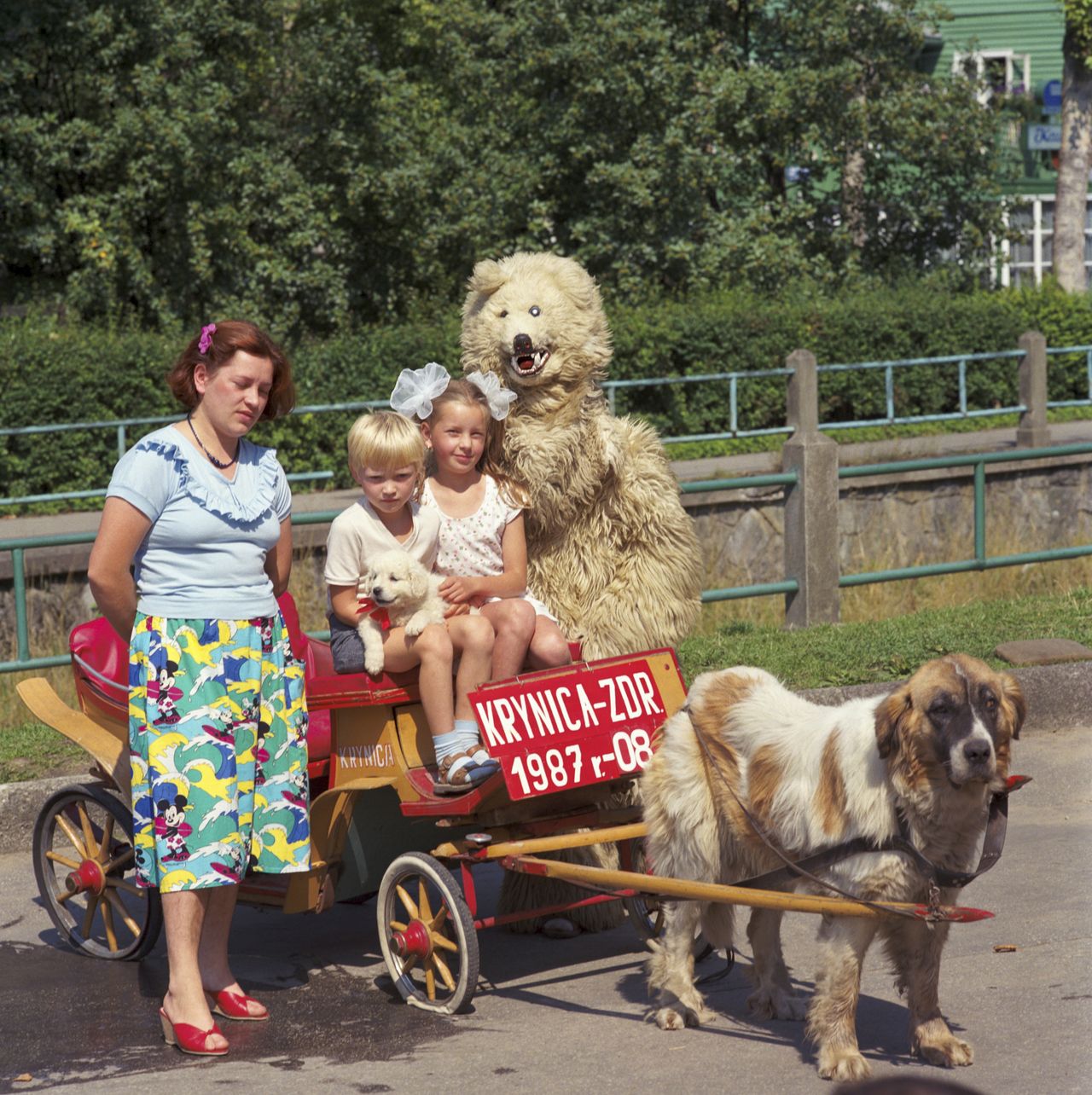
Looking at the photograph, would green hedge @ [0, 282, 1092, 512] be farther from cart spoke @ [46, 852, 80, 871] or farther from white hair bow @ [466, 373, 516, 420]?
white hair bow @ [466, 373, 516, 420]

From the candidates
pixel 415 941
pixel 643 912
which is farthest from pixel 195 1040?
pixel 643 912

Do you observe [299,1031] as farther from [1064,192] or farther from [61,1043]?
[1064,192]

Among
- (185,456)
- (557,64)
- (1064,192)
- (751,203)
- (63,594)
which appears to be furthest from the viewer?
(1064,192)

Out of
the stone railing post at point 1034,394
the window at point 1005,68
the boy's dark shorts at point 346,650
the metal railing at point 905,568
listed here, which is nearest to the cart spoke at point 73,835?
the boy's dark shorts at point 346,650

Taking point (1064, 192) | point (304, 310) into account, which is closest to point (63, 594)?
point (304, 310)

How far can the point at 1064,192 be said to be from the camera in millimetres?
28344

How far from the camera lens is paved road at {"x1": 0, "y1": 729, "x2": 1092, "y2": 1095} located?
4559 millimetres

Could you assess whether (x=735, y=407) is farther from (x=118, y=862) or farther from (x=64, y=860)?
A: (x=118, y=862)

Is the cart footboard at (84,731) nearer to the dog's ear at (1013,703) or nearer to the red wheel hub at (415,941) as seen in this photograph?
the red wheel hub at (415,941)

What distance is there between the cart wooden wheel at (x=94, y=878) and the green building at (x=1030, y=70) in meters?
31.2

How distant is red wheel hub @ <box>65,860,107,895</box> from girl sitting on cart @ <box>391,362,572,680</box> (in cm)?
146

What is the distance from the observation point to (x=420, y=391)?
5660mm

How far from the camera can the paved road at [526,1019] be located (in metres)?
4.56

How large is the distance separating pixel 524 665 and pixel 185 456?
4.26ft
